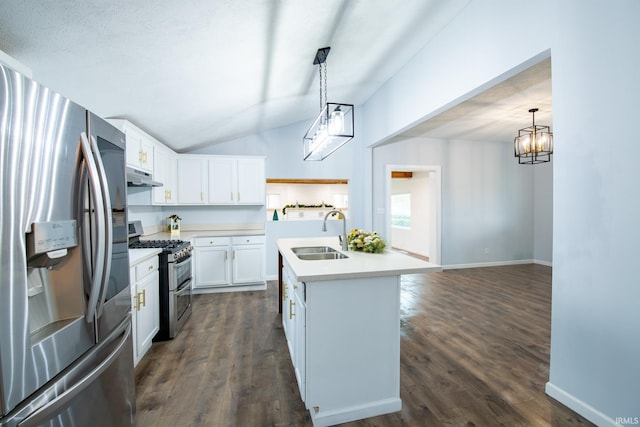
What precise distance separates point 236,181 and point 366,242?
9.45 feet

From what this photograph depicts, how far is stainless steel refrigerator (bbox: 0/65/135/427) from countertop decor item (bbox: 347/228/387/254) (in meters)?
1.72

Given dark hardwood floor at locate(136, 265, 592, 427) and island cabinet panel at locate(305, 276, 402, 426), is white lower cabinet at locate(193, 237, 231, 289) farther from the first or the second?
island cabinet panel at locate(305, 276, 402, 426)

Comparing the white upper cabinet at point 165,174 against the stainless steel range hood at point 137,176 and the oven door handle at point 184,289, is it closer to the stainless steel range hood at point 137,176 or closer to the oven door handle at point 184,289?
the stainless steel range hood at point 137,176

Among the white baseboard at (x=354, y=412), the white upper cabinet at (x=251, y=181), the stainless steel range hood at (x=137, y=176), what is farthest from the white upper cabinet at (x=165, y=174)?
the white baseboard at (x=354, y=412)

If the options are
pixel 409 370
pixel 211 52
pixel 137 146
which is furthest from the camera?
pixel 137 146

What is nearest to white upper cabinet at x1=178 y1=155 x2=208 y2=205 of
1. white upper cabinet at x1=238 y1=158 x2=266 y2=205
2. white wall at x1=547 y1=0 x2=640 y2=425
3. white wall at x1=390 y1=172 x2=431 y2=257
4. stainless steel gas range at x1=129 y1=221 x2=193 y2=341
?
white upper cabinet at x1=238 y1=158 x2=266 y2=205

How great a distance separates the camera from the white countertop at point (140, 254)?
2256 mm

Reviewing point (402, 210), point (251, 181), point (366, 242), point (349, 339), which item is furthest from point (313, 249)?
point (402, 210)

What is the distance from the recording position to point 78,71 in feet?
5.99

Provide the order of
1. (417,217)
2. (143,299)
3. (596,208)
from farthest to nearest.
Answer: (417,217) → (143,299) → (596,208)

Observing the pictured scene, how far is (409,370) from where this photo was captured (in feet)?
7.47

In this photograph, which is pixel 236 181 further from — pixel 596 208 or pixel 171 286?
pixel 596 208

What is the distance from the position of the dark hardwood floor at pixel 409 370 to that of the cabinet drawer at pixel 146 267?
711 millimetres

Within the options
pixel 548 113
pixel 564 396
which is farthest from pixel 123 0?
pixel 548 113
